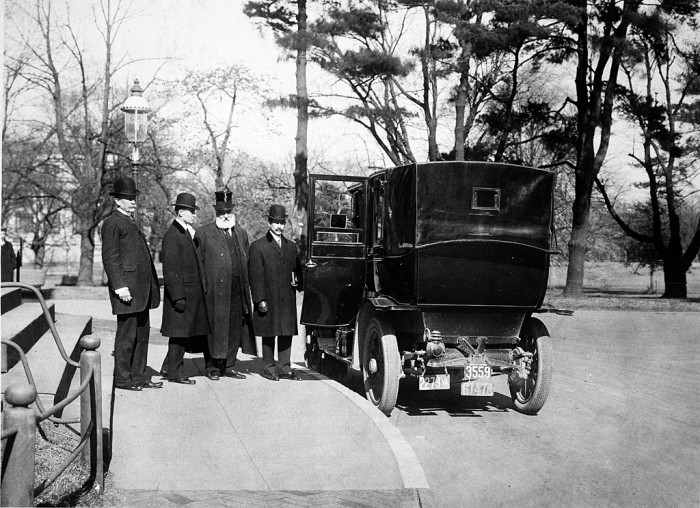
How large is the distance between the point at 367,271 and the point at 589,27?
716 inches

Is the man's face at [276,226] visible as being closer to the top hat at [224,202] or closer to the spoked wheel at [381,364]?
the top hat at [224,202]

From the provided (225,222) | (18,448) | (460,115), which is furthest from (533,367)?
(460,115)

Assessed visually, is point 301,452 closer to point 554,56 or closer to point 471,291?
point 471,291

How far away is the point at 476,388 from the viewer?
297 inches

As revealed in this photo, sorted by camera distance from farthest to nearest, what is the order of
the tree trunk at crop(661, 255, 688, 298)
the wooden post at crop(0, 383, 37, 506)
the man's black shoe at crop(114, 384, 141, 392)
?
the tree trunk at crop(661, 255, 688, 298) → the man's black shoe at crop(114, 384, 141, 392) → the wooden post at crop(0, 383, 37, 506)

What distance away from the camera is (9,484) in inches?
136

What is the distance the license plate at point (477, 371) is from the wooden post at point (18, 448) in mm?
4762

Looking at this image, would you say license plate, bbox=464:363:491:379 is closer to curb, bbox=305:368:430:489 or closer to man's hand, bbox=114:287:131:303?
curb, bbox=305:368:430:489

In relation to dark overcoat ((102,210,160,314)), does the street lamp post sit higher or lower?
higher

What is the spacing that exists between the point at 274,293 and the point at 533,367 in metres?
3.01

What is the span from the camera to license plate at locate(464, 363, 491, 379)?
750 cm

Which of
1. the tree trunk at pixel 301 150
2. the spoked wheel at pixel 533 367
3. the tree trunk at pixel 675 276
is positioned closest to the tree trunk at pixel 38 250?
the tree trunk at pixel 301 150

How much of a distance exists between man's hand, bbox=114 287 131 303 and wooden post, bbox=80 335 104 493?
9.04 feet

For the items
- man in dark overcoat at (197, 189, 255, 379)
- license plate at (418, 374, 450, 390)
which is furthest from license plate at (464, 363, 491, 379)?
man in dark overcoat at (197, 189, 255, 379)
